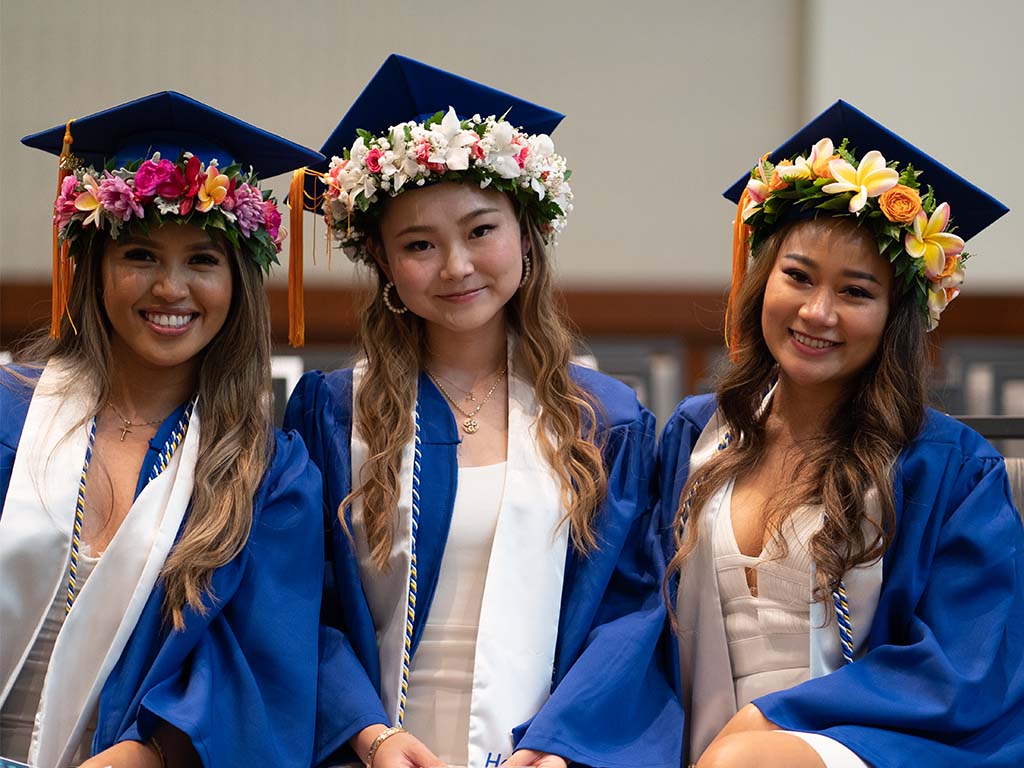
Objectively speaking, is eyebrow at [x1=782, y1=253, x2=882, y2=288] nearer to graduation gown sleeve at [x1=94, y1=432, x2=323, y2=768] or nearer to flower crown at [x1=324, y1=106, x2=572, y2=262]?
flower crown at [x1=324, y1=106, x2=572, y2=262]

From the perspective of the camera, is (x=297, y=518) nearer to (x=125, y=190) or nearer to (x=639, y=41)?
(x=125, y=190)

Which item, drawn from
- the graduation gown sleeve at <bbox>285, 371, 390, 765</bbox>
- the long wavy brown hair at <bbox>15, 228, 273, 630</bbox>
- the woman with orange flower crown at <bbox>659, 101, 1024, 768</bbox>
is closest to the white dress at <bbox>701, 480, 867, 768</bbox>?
the woman with orange flower crown at <bbox>659, 101, 1024, 768</bbox>

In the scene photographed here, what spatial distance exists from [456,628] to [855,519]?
73 cm

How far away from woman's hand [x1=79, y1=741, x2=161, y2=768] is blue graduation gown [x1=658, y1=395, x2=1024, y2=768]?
988mm

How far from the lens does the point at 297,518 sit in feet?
6.77

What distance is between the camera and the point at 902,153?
2.03 metres

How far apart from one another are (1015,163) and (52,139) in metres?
3.20

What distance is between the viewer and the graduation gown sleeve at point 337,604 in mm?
2002

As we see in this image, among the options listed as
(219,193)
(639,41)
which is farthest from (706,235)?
(219,193)

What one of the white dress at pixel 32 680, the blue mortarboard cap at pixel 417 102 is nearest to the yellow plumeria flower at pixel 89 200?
the blue mortarboard cap at pixel 417 102

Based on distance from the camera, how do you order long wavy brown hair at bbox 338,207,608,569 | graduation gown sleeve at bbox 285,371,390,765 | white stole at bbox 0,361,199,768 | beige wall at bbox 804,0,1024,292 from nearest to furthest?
white stole at bbox 0,361,199,768 → graduation gown sleeve at bbox 285,371,390,765 → long wavy brown hair at bbox 338,207,608,569 → beige wall at bbox 804,0,1024,292

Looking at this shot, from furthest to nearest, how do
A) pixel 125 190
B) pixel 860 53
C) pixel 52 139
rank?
1. pixel 860 53
2. pixel 52 139
3. pixel 125 190

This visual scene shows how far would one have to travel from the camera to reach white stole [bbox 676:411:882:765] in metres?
1.96

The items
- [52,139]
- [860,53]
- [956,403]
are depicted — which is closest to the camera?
[52,139]
